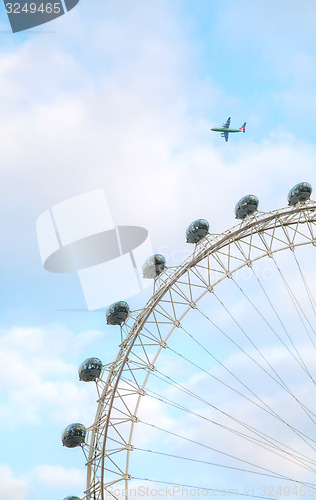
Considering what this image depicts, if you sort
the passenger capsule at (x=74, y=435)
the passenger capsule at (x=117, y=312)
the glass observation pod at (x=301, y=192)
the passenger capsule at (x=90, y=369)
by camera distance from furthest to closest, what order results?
the passenger capsule at (x=117, y=312), the glass observation pod at (x=301, y=192), the passenger capsule at (x=90, y=369), the passenger capsule at (x=74, y=435)

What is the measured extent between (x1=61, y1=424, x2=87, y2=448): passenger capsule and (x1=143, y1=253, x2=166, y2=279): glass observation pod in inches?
→ 302

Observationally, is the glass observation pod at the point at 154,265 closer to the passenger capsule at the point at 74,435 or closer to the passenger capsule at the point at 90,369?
the passenger capsule at the point at 90,369

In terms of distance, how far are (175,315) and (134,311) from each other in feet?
6.93

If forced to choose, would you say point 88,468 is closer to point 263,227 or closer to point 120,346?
point 120,346

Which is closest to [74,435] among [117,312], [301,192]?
[117,312]

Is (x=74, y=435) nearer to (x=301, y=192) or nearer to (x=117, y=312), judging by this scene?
(x=117, y=312)

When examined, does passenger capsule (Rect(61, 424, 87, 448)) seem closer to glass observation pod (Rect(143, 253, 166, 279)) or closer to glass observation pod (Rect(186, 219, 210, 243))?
glass observation pod (Rect(143, 253, 166, 279))

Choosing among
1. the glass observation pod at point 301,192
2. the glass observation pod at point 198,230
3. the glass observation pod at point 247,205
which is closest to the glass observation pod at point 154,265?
the glass observation pod at point 198,230

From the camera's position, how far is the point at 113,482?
979 inches

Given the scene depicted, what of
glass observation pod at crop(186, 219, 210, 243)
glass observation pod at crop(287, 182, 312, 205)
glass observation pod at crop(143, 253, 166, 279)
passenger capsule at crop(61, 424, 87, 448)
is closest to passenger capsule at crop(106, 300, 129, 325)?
glass observation pod at crop(143, 253, 166, 279)

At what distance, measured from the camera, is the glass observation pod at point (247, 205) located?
88.5 feet

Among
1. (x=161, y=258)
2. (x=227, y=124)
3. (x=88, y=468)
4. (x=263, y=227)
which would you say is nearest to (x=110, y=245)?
(x=161, y=258)

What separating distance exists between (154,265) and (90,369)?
5.67 metres

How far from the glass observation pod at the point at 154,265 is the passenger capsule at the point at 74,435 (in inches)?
302
